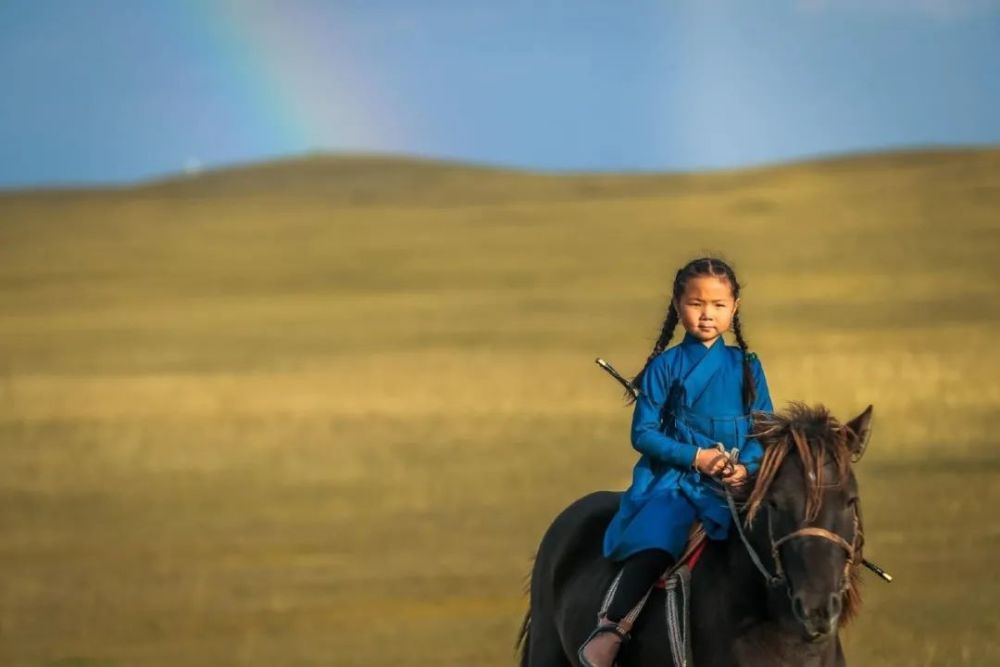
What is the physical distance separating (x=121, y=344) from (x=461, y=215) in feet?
60.4

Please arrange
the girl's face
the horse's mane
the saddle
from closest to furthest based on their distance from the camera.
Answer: the horse's mane < the saddle < the girl's face

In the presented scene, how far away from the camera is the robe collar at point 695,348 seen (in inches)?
217

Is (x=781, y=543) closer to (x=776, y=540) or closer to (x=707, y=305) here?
(x=776, y=540)

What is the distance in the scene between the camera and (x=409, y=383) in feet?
86.6

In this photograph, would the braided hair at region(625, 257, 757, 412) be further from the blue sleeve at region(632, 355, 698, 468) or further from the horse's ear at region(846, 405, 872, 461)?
the horse's ear at region(846, 405, 872, 461)

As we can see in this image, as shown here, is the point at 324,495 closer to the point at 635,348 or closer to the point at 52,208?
the point at 635,348

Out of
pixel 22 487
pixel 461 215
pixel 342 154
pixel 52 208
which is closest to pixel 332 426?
pixel 22 487

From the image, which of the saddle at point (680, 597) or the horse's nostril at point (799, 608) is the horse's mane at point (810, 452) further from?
the saddle at point (680, 597)

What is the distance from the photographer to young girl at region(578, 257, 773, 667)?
5.45 m

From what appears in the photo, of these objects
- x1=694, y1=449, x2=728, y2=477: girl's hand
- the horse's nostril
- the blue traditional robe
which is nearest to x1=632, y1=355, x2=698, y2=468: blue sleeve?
the blue traditional robe

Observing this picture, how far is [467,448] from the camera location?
19.9 meters

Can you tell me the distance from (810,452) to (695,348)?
0.74 m

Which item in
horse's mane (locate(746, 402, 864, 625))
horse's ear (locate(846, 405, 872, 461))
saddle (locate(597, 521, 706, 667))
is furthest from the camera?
saddle (locate(597, 521, 706, 667))

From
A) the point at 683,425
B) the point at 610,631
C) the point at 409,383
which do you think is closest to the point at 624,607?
the point at 610,631
